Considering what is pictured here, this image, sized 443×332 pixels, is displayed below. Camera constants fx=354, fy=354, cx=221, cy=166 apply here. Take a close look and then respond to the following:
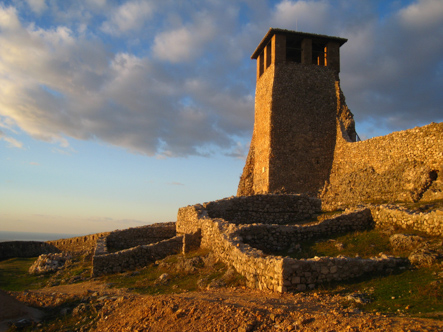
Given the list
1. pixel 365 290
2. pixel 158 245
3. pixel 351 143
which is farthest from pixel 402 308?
pixel 351 143

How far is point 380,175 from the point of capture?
21156mm

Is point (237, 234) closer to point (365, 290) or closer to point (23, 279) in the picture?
point (365, 290)

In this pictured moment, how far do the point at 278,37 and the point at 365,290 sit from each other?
2331cm

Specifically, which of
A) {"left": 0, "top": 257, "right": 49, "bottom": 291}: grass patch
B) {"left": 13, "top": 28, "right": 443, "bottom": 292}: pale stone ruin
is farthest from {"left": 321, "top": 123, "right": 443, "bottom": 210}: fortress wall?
{"left": 0, "top": 257, "right": 49, "bottom": 291}: grass patch

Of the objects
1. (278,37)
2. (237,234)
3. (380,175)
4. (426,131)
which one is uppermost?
(278,37)

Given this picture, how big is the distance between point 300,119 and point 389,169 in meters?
7.91

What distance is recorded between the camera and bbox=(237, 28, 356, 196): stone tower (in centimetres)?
2603

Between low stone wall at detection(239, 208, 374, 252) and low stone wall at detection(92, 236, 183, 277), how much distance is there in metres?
4.68

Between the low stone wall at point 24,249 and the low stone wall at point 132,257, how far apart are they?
15965 mm

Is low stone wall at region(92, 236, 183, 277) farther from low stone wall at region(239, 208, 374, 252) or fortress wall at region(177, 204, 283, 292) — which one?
low stone wall at region(239, 208, 374, 252)

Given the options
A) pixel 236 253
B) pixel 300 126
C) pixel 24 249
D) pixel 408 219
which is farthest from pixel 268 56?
pixel 24 249

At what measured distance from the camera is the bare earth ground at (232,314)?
5840mm

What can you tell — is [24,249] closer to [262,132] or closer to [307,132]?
[262,132]

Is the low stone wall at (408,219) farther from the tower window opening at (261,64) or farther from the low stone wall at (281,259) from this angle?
the tower window opening at (261,64)
